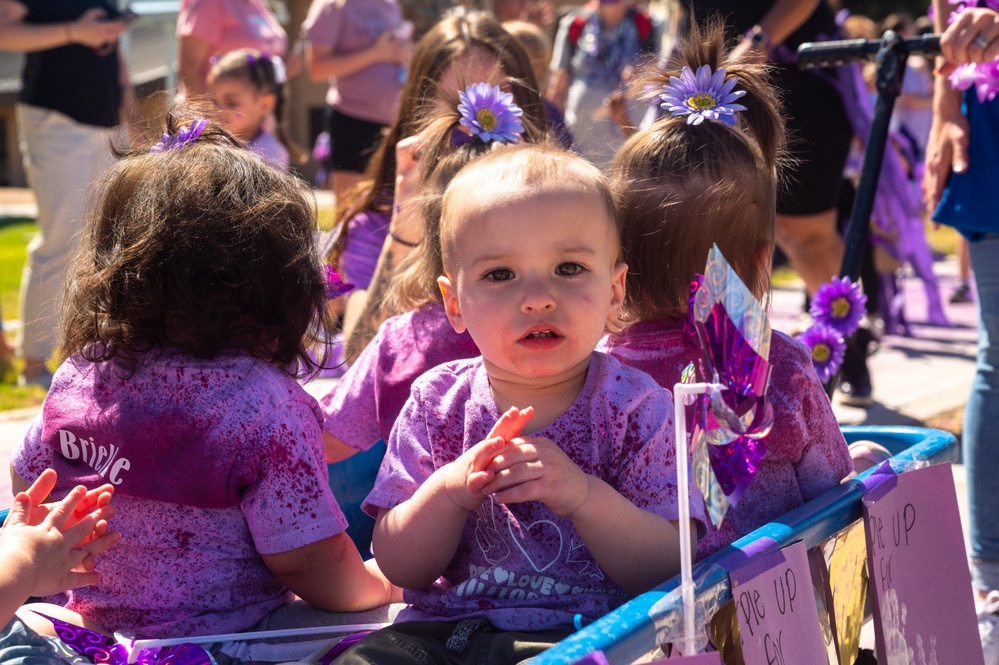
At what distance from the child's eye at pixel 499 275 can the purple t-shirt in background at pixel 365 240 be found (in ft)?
4.67

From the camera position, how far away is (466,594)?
1694 mm

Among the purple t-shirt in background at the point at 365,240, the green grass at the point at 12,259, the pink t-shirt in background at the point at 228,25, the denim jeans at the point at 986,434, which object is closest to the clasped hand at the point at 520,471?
the denim jeans at the point at 986,434

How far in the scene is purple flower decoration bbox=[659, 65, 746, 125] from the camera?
6.94ft

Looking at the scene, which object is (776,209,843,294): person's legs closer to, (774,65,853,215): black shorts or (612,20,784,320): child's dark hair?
(774,65,853,215): black shorts

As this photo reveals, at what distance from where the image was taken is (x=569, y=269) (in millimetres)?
1719

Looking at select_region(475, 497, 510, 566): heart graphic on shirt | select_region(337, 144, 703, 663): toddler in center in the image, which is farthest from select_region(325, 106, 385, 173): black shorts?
select_region(475, 497, 510, 566): heart graphic on shirt

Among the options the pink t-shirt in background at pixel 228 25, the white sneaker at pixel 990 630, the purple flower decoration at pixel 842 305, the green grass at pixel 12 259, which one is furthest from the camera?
the green grass at pixel 12 259

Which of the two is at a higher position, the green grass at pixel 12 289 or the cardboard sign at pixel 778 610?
the cardboard sign at pixel 778 610

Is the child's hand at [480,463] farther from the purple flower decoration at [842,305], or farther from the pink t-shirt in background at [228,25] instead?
the pink t-shirt in background at [228,25]

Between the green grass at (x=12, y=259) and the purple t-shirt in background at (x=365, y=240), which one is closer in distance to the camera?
the purple t-shirt in background at (x=365, y=240)

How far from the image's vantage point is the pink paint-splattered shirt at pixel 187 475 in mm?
1666

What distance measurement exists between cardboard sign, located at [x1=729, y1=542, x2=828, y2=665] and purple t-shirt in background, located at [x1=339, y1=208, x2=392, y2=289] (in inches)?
68.8

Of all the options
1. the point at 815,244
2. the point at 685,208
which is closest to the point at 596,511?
the point at 685,208

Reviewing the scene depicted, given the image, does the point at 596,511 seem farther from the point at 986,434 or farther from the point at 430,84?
the point at 430,84
